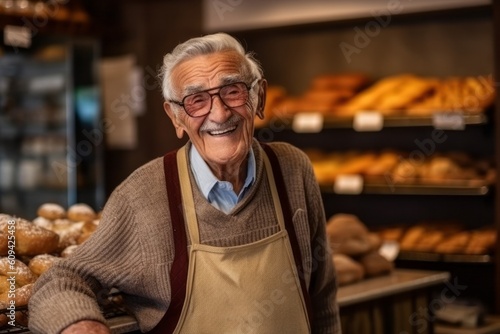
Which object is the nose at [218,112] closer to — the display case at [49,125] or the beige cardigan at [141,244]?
the beige cardigan at [141,244]

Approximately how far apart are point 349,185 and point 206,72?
3.17 meters

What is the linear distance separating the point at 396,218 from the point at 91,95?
211cm

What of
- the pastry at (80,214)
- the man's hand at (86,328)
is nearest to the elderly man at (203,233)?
the man's hand at (86,328)

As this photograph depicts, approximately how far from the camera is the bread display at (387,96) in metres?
4.86

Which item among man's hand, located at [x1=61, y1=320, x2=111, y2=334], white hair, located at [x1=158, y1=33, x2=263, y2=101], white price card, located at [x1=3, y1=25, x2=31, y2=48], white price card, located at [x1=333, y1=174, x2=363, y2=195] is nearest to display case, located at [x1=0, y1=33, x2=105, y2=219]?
white price card, located at [x1=3, y1=25, x2=31, y2=48]

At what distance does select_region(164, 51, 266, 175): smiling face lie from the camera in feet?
7.14

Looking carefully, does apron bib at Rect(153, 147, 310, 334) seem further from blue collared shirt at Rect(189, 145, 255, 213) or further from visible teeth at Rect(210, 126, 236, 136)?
visible teeth at Rect(210, 126, 236, 136)

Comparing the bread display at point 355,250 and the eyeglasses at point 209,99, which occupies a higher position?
the eyeglasses at point 209,99

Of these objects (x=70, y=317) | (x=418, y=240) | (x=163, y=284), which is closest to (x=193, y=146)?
(x=163, y=284)

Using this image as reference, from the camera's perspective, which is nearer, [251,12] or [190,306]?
[190,306]

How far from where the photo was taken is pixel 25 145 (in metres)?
5.34

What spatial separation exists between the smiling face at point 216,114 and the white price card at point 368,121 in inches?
116

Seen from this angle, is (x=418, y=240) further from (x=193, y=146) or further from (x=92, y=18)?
(x=193, y=146)

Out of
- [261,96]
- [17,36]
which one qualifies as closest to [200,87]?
[261,96]
